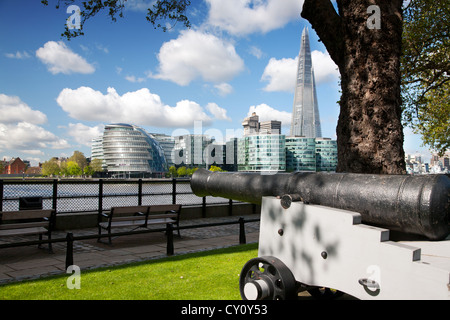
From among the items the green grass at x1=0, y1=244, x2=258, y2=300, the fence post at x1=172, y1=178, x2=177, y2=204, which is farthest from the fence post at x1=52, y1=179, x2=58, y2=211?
the green grass at x1=0, y1=244, x2=258, y2=300

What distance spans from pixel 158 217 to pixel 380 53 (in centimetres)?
616

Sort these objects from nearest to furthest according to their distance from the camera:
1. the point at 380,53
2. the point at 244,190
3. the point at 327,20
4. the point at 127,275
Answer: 1. the point at 244,190
2. the point at 127,275
3. the point at 380,53
4. the point at 327,20

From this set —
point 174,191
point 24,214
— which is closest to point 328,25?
point 24,214

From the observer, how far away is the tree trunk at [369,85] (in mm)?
5824

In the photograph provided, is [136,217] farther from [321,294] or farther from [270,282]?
[270,282]

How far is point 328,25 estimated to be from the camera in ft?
20.8

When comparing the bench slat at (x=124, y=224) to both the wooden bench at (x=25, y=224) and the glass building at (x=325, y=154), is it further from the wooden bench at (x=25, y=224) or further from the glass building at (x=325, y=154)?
the glass building at (x=325, y=154)

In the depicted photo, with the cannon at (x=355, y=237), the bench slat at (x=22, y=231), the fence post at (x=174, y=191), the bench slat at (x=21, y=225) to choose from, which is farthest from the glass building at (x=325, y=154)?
the cannon at (x=355, y=237)

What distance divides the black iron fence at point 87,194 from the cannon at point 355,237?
24.9 feet

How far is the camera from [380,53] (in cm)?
590

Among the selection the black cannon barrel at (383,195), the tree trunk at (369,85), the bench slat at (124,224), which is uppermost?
the tree trunk at (369,85)

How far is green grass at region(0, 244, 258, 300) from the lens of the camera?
4.33 m
